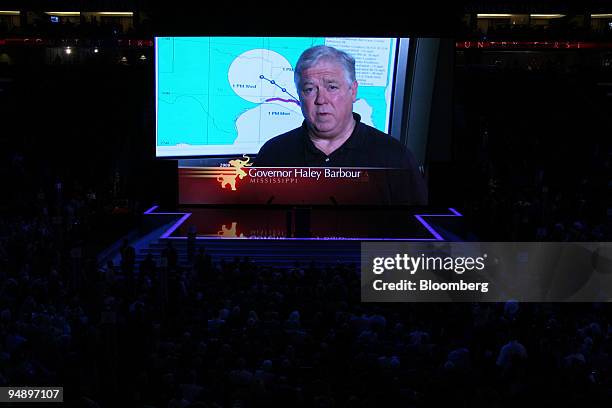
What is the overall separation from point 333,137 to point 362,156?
896 millimetres

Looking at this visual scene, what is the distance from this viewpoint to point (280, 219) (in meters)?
21.2

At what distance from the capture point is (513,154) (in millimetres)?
23281

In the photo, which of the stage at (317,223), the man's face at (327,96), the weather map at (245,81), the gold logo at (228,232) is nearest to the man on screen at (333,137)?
the man's face at (327,96)

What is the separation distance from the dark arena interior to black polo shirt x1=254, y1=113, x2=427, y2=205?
0.89ft

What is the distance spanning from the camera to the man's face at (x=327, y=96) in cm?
1894

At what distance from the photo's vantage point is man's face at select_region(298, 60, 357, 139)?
18938 millimetres

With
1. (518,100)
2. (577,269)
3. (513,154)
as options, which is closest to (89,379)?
(577,269)

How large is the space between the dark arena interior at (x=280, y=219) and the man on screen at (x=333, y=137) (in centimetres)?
35

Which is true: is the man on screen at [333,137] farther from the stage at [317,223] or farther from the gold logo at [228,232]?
the gold logo at [228,232]

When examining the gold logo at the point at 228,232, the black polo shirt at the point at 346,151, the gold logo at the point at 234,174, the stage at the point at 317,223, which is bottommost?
the gold logo at the point at 228,232

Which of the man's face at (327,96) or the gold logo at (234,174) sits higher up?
the man's face at (327,96)

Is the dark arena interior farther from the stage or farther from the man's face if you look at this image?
the man's face

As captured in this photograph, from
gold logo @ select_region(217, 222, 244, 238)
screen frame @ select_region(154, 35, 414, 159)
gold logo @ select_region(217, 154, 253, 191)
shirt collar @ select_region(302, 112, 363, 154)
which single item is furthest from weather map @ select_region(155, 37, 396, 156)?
gold logo @ select_region(217, 222, 244, 238)

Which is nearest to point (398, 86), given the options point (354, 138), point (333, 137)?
point (354, 138)
